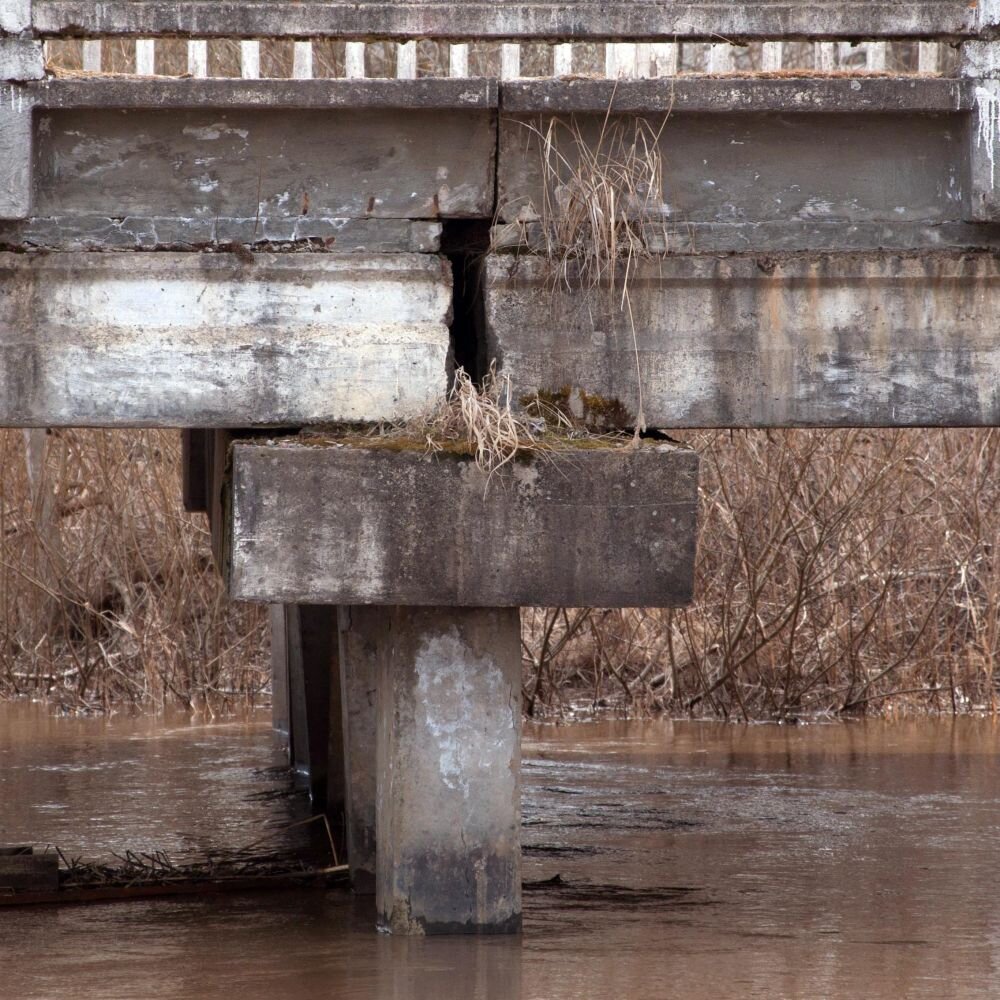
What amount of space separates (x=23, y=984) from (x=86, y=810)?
4140 mm

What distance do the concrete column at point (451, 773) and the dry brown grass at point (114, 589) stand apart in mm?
9177

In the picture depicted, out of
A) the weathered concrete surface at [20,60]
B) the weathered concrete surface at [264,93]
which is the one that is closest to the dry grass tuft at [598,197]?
the weathered concrete surface at [264,93]

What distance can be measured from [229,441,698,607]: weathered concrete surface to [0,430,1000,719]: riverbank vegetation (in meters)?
7.65

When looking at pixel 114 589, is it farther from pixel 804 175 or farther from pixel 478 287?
pixel 804 175

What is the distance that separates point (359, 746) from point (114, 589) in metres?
8.82

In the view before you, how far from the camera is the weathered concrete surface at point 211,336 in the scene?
5.84 metres

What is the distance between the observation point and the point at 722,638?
14.1m

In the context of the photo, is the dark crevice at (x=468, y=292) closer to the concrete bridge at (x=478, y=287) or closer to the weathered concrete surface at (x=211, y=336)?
the concrete bridge at (x=478, y=287)

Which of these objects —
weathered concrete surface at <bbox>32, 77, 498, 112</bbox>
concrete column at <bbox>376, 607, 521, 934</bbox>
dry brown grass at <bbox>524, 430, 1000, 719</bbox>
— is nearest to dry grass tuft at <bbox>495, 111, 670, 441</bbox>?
weathered concrete surface at <bbox>32, 77, 498, 112</bbox>

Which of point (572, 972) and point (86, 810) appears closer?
point (572, 972)

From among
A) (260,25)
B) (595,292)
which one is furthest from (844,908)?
(260,25)

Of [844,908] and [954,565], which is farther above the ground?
[954,565]

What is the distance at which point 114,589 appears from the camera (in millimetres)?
15875

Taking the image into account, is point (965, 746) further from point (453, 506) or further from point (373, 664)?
point (453, 506)
